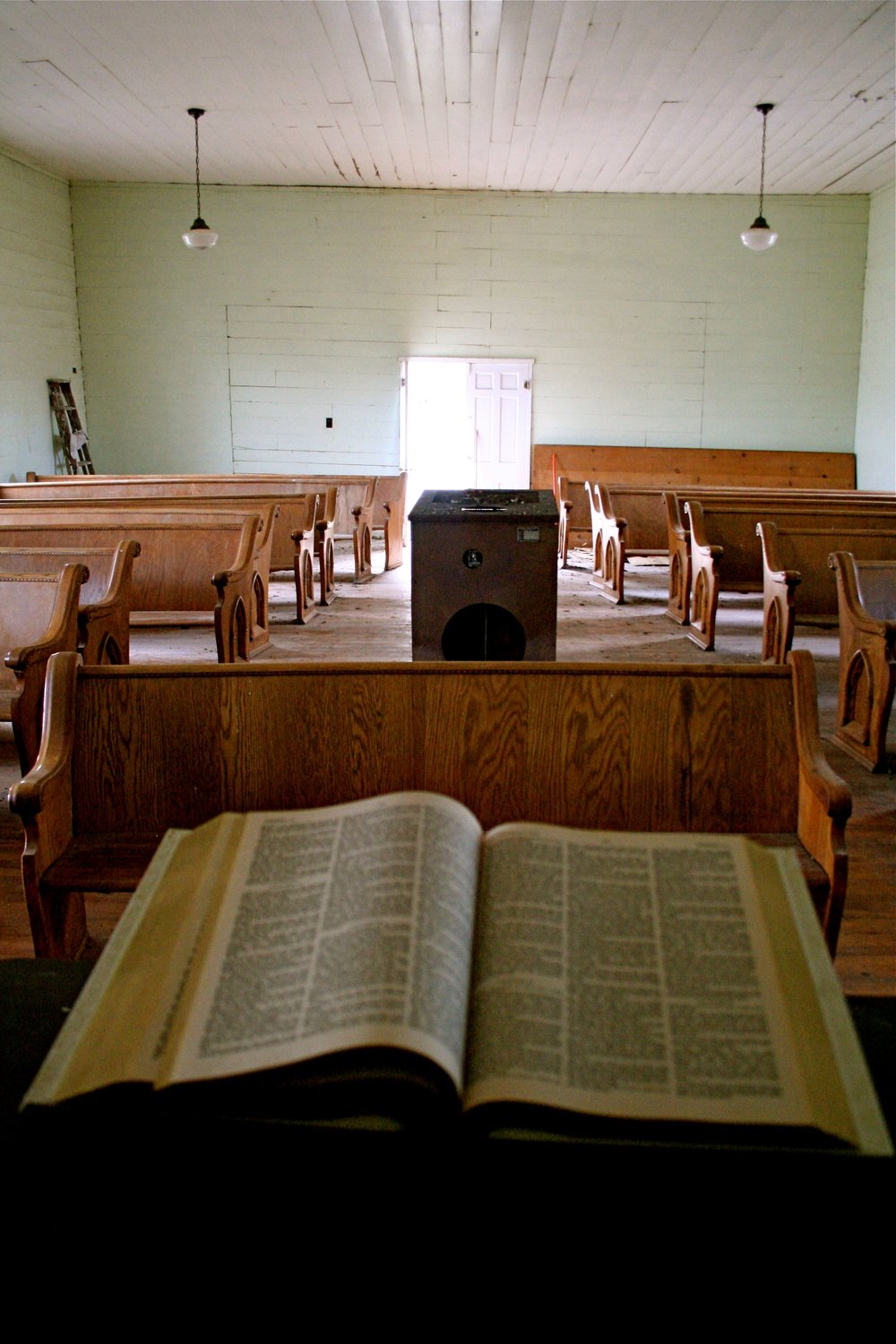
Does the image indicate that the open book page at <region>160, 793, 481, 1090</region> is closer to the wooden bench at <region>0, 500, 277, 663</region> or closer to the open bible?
the open bible

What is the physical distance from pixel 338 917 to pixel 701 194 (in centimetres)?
1207

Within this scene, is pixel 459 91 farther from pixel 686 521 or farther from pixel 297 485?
pixel 686 521

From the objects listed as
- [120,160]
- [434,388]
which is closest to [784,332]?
[434,388]

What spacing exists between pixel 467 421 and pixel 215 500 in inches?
235

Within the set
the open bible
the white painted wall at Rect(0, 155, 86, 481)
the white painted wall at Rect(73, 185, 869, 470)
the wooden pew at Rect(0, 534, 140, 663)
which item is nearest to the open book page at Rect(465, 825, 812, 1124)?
the open bible

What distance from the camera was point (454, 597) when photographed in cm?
392

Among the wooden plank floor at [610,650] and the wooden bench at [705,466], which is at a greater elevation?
the wooden bench at [705,466]

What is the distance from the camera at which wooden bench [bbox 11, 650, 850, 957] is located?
69.6 inches

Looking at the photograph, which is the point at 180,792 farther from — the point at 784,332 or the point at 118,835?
the point at 784,332

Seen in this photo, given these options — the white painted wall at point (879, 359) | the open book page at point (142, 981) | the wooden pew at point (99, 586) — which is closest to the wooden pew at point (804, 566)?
the wooden pew at point (99, 586)

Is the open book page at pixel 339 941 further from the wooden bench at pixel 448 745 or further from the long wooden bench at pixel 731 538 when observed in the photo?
the long wooden bench at pixel 731 538

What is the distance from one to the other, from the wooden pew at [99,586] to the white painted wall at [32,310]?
6423 millimetres

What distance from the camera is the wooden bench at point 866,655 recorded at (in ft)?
12.4

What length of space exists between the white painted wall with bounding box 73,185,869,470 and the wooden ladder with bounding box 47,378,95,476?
0.66 metres
